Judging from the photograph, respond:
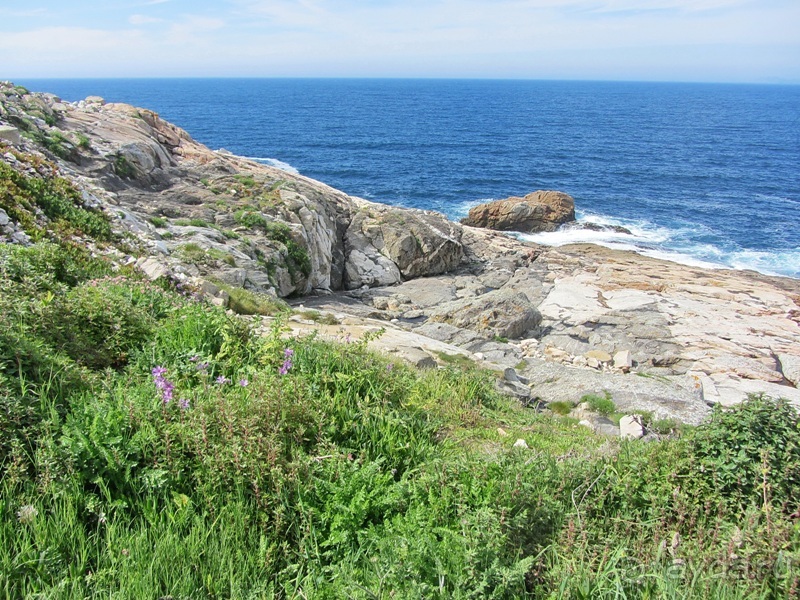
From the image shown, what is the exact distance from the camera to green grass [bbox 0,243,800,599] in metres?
3.76

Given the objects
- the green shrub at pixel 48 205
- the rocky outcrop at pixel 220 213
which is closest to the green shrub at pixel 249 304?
the rocky outcrop at pixel 220 213

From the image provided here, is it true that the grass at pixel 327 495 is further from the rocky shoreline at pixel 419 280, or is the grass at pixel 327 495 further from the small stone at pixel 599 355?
the small stone at pixel 599 355

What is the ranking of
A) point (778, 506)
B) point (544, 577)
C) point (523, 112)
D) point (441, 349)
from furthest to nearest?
point (523, 112)
point (441, 349)
point (778, 506)
point (544, 577)

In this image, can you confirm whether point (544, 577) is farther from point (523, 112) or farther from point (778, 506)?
point (523, 112)

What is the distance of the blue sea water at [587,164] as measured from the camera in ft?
161

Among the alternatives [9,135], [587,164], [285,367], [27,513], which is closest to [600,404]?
[285,367]

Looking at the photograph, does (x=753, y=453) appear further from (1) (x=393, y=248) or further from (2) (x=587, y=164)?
(2) (x=587, y=164)

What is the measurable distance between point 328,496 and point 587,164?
83.3m

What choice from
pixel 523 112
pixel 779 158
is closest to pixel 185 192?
pixel 779 158

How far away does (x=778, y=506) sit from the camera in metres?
4.63

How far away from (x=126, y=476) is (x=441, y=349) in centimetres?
1180

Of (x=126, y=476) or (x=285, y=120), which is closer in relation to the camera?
(x=126, y=476)

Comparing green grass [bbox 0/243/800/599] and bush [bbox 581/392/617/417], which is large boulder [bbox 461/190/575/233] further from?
green grass [bbox 0/243/800/599]

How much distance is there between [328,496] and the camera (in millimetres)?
4527
